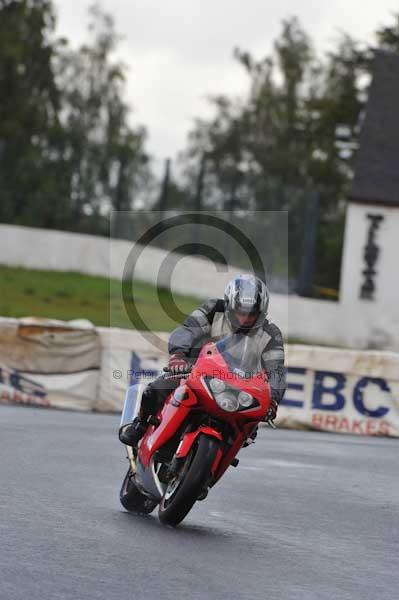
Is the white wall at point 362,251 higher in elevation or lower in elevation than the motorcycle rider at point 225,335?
lower

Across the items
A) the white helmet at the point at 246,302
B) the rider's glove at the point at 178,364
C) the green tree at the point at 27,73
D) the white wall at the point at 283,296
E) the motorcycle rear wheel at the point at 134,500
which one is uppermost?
the green tree at the point at 27,73

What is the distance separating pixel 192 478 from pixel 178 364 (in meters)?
0.86

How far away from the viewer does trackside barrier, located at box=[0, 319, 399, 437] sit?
1792cm

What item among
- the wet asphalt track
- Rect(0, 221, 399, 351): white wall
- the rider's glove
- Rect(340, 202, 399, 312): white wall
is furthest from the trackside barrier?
Rect(340, 202, 399, 312): white wall

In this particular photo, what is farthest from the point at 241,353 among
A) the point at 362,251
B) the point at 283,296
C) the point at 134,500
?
the point at 362,251

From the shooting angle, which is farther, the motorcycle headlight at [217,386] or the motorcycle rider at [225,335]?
the motorcycle rider at [225,335]

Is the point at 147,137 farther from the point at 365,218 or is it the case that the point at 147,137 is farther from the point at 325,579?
the point at 325,579

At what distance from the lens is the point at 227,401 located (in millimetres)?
7875

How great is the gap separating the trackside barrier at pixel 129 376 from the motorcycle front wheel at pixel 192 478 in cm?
990

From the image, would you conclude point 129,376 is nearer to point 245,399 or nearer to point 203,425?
point 203,425

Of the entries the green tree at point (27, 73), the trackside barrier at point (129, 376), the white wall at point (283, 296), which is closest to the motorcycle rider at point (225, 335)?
the trackside barrier at point (129, 376)

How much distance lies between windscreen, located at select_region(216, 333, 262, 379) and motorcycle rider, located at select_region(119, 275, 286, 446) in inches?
2.5

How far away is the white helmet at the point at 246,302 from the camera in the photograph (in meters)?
8.09

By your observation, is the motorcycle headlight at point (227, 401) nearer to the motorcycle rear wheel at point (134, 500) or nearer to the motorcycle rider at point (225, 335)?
the motorcycle rider at point (225, 335)
